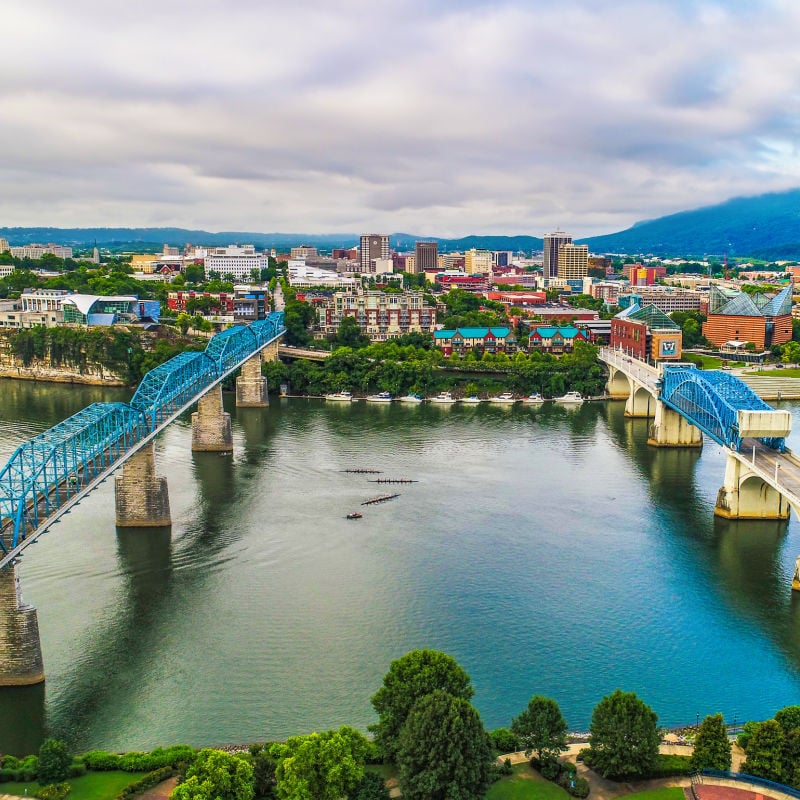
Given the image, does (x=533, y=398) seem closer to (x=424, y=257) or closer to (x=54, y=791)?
(x=54, y=791)

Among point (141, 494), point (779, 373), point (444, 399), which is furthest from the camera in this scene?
point (779, 373)

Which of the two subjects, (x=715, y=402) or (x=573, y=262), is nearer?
(x=715, y=402)

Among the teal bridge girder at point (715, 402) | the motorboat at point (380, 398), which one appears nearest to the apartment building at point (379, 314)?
the motorboat at point (380, 398)

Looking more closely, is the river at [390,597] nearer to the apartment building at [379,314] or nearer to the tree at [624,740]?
the tree at [624,740]

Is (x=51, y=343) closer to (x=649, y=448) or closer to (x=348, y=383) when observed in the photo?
(x=348, y=383)

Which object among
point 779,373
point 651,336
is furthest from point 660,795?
point 779,373

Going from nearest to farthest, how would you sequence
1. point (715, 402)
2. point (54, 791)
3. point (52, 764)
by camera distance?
1. point (54, 791)
2. point (52, 764)
3. point (715, 402)

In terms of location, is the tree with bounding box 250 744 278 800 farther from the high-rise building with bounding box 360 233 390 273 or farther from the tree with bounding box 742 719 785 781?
the high-rise building with bounding box 360 233 390 273

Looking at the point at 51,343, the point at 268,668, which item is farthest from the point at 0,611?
the point at 51,343
